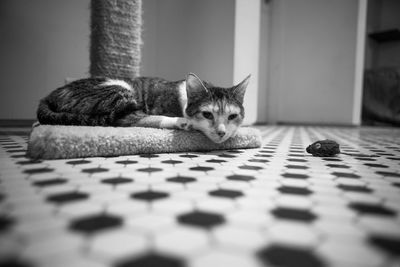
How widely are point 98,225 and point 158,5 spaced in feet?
17.1

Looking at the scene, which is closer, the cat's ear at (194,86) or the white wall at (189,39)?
the cat's ear at (194,86)

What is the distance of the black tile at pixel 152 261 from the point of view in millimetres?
469

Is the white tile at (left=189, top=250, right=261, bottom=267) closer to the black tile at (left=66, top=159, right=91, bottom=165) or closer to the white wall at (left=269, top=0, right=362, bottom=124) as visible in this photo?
the black tile at (left=66, top=159, right=91, bottom=165)

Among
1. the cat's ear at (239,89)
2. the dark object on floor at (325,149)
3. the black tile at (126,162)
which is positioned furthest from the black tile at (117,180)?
the dark object on floor at (325,149)

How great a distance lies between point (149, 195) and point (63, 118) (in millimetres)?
1109

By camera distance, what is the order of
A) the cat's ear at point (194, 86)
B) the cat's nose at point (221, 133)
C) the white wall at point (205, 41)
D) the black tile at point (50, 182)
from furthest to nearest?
the white wall at point (205, 41), the cat's ear at point (194, 86), the cat's nose at point (221, 133), the black tile at point (50, 182)

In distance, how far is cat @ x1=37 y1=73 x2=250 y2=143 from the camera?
1657 mm

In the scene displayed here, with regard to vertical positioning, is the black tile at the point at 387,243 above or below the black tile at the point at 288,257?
above

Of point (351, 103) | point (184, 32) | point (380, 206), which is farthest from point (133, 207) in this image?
point (351, 103)

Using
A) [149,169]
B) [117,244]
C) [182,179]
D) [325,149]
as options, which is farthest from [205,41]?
[117,244]

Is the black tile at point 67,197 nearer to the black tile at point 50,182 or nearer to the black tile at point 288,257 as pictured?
the black tile at point 50,182

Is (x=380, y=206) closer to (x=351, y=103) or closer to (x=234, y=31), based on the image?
(x=234, y=31)

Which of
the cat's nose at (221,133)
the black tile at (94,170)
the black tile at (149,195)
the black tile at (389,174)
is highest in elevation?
the cat's nose at (221,133)

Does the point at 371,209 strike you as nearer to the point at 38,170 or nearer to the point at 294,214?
the point at 294,214
